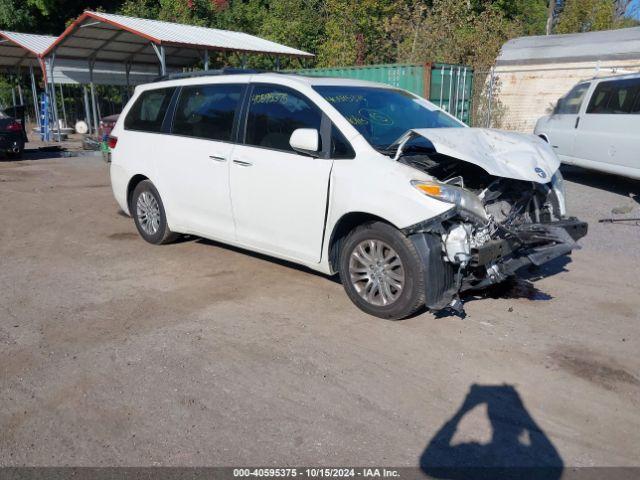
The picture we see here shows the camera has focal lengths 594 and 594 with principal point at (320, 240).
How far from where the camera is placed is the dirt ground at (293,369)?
3.22 metres

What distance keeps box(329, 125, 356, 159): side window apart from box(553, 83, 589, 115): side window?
26.1 feet

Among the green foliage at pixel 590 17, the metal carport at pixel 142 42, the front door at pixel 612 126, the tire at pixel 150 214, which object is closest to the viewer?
the tire at pixel 150 214

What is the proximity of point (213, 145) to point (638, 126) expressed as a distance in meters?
7.22

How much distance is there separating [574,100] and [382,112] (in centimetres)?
745

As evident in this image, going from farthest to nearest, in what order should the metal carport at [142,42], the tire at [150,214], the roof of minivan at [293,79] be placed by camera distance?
1. the metal carport at [142,42]
2. the tire at [150,214]
3. the roof of minivan at [293,79]

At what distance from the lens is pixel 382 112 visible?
556cm

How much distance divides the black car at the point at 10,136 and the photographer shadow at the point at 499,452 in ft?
51.5

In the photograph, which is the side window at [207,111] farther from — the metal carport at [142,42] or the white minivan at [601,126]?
the metal carport at [142,42]

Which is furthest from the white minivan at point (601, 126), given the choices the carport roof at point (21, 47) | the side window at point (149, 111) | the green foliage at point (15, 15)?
the green foliage at point (15, 15)

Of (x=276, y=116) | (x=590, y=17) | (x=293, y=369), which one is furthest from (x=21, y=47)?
(x=590, y=17)

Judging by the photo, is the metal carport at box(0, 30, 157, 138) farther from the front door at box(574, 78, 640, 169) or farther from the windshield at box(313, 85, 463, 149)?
the windshield at box(313, 85, 463, 149)

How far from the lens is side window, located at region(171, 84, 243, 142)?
19.1 ft

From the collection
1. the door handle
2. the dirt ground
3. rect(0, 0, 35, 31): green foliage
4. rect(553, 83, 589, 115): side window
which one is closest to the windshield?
the door handle

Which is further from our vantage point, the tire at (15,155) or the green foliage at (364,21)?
the green foliage at (364,21)
